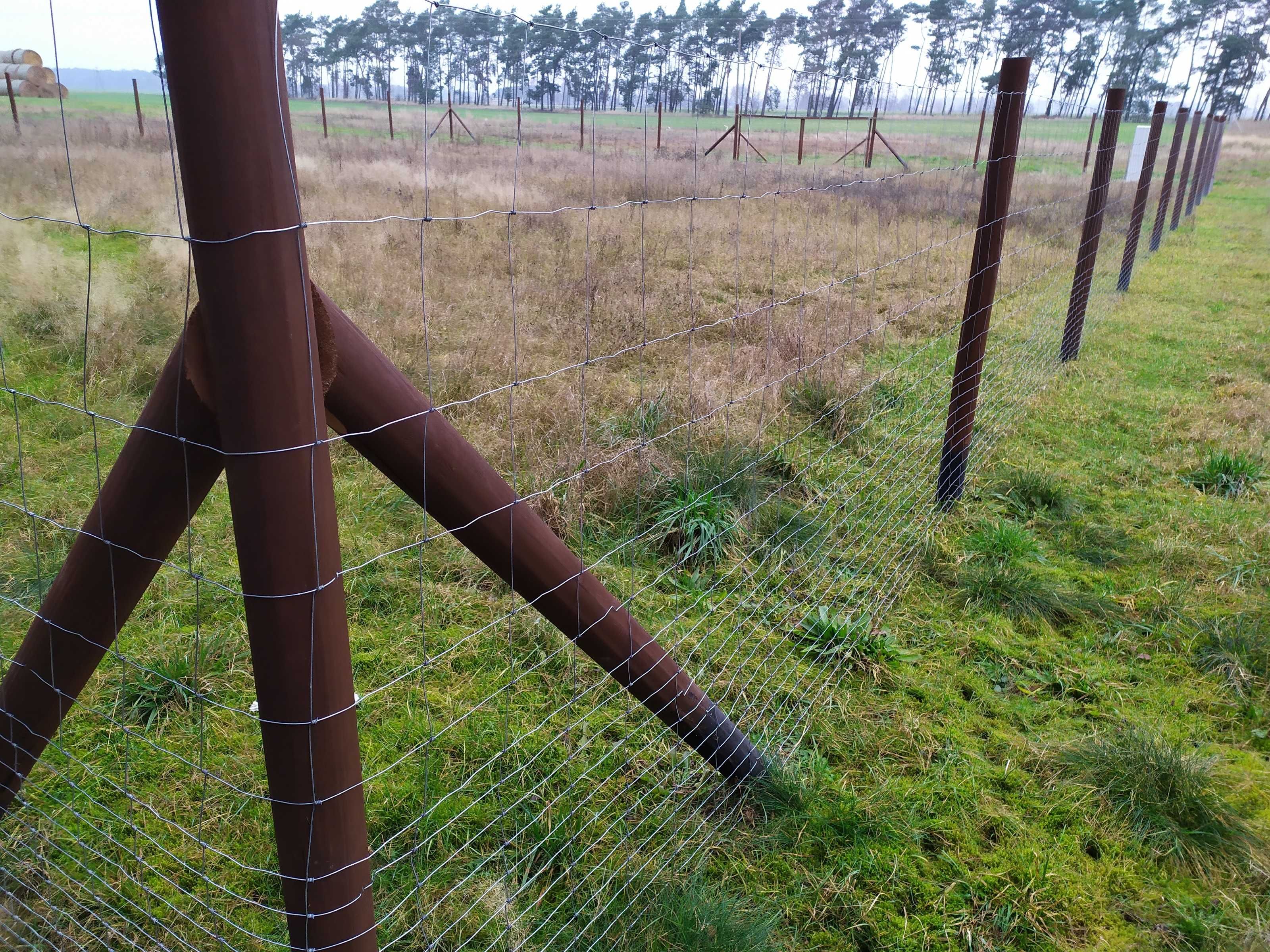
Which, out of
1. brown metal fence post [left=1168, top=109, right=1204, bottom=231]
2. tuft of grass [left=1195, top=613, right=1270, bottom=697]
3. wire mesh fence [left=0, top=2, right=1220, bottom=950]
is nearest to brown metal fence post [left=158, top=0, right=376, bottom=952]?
wire mesh fence [left=0, top=2, right=1220, bottom=950]

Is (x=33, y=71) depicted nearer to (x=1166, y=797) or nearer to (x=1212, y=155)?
(x=1166, y=797)

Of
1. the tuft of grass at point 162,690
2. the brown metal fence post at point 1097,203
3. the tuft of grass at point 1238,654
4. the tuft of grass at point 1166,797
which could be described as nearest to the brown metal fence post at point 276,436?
the tuft of grass at point 162,690

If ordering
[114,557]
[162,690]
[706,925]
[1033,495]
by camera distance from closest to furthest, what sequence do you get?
[114,557] → [706,925] → [162,690] → [1033,495]

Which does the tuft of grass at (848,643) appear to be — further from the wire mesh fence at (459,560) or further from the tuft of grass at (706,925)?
the tuft of grass at (706,925)

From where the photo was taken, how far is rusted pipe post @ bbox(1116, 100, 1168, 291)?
868 centimetres

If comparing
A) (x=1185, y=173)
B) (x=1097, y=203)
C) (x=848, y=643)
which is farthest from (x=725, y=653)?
(x=1185, y=173)

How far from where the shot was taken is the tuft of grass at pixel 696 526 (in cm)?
365

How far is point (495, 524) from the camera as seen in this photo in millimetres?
1660

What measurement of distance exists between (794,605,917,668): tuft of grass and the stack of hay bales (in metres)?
2.74

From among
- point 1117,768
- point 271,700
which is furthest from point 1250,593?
point 271,700

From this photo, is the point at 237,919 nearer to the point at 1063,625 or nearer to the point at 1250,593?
the point at 1063,625

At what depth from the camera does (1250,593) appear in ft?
11.8

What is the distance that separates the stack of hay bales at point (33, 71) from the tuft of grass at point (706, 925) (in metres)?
2.11

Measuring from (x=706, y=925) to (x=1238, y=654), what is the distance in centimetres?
247
